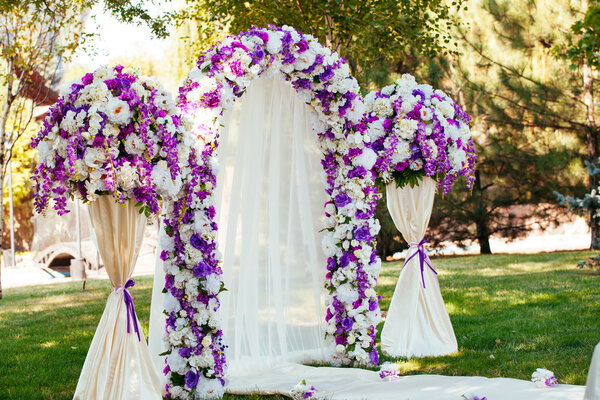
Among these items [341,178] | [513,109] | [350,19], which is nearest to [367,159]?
[341,178]

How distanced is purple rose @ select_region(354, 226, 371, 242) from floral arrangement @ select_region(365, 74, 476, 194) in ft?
2.29

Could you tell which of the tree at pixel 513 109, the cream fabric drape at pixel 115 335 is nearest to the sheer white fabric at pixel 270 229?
the cream fabric drape at pixel 115 335

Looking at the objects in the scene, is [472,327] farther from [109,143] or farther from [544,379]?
[109,143]

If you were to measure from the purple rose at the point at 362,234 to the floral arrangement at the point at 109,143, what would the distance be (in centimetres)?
242

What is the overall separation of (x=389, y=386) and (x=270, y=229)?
2116 millimetres

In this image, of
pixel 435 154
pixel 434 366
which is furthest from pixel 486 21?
pixel 434 366

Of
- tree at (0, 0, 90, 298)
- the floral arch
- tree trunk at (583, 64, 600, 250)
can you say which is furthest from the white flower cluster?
tree trunk at (583, 64, 600, 250)

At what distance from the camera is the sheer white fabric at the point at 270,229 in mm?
6012

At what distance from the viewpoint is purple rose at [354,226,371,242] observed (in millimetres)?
6102

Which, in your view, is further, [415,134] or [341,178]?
[415,134]

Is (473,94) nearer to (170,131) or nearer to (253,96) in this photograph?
(253,96)

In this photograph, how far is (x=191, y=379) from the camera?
188 inches

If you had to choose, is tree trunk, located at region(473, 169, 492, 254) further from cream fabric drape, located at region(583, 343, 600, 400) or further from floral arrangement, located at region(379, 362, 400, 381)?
cream fabric drape, located at region(583, 343, 600, 400)

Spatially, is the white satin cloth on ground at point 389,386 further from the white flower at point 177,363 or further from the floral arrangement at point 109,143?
the floral arrangement at point 109,143
